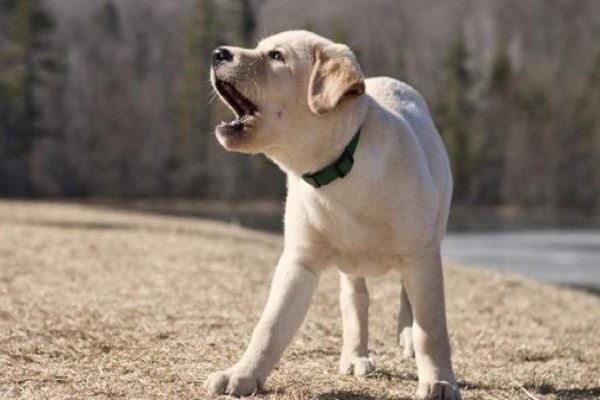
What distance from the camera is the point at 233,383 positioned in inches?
144

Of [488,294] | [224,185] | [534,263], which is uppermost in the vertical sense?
[488,294]

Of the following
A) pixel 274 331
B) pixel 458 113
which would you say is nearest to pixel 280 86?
pixel 274 331

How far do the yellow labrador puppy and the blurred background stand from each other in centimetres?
2970

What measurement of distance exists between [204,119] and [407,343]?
41258 mm

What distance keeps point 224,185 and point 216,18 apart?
9.68 metres

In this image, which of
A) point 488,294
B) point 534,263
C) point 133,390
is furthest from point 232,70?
point 534,263

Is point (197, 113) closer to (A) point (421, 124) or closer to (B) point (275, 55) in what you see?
(A) point (421, 124)

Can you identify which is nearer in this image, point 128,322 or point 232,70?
point 232,70

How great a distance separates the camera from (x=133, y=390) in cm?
373

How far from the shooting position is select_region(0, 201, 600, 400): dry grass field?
400 centimetres

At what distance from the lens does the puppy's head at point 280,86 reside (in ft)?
12.0

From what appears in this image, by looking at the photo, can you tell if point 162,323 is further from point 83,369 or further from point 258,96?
point 258,96

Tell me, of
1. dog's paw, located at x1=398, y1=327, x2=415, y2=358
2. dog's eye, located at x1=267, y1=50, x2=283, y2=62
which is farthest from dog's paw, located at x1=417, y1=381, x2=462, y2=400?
dog's eye, located at x1=267, y1=50, x2=283, y2=62

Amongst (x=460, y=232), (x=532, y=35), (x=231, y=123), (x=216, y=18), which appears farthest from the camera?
(x=532, y=35)
